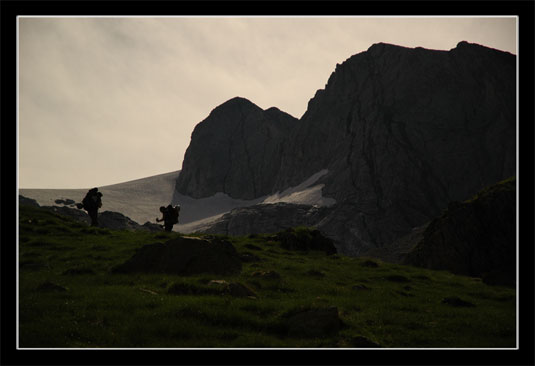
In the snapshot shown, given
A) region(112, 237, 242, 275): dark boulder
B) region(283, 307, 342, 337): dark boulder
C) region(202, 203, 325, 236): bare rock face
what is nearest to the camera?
region(283, 307, 342, 337): dark boulder

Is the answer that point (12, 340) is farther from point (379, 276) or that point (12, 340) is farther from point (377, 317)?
point (379, 276)

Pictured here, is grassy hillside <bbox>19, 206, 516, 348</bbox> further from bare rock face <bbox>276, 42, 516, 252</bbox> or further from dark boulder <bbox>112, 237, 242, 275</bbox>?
bare rock face <bbox>276, 42, 516, 252</bbox>

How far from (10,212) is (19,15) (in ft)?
19.6

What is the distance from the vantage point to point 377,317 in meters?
17.5

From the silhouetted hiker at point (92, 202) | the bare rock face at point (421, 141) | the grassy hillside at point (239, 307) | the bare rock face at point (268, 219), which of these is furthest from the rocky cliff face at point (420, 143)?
the grassy hillside at point (239, 307)

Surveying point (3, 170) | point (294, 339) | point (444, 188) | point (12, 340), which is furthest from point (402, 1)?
point (444, 188)

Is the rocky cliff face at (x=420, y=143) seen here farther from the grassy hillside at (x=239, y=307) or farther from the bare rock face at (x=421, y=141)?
the grassy hillside at (x=239, y=307)

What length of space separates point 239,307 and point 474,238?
52650 millimetres

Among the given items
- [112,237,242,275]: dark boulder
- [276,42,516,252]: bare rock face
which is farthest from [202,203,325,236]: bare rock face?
[112,237,242,275]: dark boulder

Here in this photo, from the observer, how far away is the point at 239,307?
16391mm

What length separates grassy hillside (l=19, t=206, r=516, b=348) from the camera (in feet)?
44.1

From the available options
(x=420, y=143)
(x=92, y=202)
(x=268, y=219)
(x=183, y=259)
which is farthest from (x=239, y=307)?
(x=420, y=143)

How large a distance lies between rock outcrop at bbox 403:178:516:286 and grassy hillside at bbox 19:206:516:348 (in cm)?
2970

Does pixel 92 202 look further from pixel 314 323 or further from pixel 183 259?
pixel 314 323
